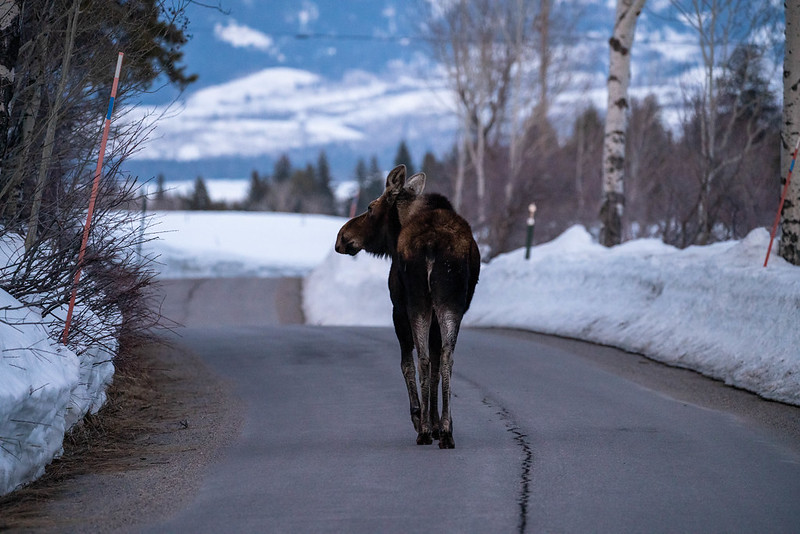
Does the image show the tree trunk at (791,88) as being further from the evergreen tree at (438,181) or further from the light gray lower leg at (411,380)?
the evergreen tree at (438,181)

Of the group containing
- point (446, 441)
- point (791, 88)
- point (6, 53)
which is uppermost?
point (791, 88)

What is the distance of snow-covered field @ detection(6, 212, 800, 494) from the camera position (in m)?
6.80

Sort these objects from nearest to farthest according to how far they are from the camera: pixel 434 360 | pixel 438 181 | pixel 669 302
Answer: pixel 434 360 → pixel 669 302 → pixel 438 181

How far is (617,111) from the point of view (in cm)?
2469

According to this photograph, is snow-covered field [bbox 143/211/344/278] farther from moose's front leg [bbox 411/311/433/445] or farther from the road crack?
moose's front leg [bbox 411/311/433/445]

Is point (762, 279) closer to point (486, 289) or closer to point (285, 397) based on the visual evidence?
point (285, 397)

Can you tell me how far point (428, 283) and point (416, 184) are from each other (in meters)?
0.89

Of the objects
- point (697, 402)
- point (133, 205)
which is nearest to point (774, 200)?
point (697, 402)

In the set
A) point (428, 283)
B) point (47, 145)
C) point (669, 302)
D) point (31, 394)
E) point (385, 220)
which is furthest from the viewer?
point (669, 302)

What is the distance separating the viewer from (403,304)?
27.1ft

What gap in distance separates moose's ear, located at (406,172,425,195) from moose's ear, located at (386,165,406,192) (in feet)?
0.19

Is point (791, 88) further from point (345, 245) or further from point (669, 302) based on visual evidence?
point (345, 245)

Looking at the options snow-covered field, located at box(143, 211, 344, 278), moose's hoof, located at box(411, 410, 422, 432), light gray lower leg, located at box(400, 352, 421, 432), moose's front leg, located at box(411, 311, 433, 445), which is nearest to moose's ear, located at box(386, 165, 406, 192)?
moose's front leg, located at box(411, 311, 433, 445)

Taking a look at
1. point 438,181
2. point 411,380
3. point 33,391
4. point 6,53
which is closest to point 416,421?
point 411,380
